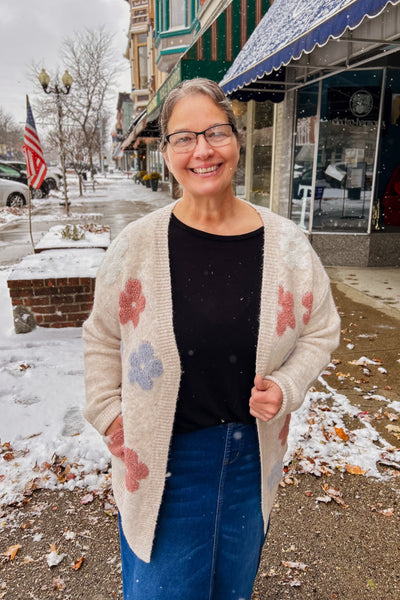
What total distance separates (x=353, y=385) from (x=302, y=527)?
1817mm

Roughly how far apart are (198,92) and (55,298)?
4.29m

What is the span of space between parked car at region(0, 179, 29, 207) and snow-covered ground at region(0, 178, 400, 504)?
57.1 ft

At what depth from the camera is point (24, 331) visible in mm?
5375

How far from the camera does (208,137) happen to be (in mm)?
1496

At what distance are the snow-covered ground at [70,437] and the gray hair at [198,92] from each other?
241 cm

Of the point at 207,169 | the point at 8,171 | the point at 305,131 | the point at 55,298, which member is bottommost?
the point at 55,298

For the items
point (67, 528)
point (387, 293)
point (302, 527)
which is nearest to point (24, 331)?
point (67, 528)

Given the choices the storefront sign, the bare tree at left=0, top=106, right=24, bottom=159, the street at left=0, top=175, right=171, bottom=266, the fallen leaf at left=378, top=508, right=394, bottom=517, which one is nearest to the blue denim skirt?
the fallen leaf at left=378, top=508, right=394, bottom=517

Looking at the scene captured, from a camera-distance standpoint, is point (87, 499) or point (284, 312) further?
point (87, 499)

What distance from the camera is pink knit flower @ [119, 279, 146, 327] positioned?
1.47m

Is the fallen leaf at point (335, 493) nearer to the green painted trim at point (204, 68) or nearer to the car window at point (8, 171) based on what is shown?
the green painted trim at point (204, 68)

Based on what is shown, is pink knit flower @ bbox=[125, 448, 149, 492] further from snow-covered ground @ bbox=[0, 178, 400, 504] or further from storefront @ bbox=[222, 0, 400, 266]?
storefront @ bbox=[222, 0, 400, 266]

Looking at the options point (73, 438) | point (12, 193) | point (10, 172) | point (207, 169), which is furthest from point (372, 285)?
point (10, 172)

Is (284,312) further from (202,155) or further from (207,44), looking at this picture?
(207,44)
